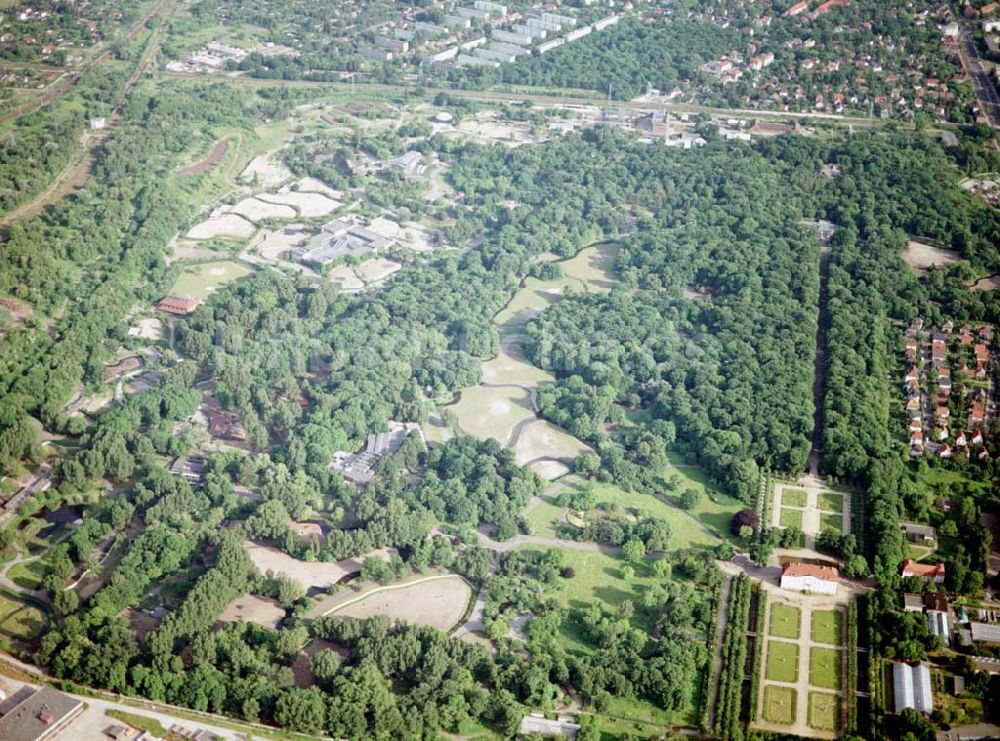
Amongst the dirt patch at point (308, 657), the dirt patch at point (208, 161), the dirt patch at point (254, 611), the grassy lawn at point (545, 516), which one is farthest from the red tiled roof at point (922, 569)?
the dirt patch at point (208, 161)

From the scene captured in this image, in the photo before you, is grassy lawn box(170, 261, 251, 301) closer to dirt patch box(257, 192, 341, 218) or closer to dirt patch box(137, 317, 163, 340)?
dirt patch box(137, 317, 163, 340)

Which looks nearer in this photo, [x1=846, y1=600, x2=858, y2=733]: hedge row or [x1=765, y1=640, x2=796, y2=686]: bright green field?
[x1=846, y1=600, x2=858, y2=733]: hedge row

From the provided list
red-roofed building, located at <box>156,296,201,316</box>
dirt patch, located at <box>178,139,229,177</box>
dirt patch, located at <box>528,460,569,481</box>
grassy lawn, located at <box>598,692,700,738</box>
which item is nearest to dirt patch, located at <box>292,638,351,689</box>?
grassy lawn, located at <box>598,692,700,738</box>

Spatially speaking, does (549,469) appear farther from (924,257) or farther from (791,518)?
(924,257)

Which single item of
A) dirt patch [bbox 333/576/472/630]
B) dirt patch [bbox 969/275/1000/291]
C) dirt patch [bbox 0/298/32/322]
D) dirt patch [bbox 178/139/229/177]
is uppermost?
dirt patch [bbox 178/139/229/177]

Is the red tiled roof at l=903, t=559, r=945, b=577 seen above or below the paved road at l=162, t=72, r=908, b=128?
below

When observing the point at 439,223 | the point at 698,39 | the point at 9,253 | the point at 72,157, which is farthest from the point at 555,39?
the point at 9,253

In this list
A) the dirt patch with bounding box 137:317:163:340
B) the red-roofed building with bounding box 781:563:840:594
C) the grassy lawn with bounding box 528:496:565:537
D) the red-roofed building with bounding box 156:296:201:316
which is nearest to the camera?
the red-roofed building with bounding box 781:563:840:594

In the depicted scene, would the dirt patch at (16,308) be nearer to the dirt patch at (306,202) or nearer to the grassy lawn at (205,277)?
the grassy lawn at (205,277)
